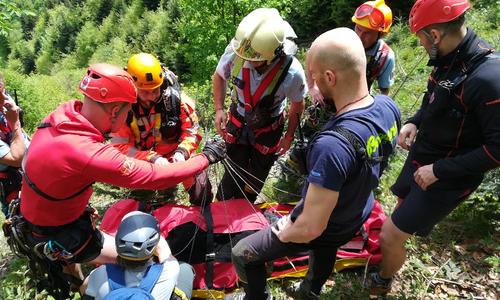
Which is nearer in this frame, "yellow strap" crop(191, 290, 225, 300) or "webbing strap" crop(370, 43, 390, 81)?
"yellow strap" crop(191, 290, 225, 300)

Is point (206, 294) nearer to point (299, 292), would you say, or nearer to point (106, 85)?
point (299, 292)

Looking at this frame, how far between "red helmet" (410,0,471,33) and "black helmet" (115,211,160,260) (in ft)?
7.64

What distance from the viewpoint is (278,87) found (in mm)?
3895

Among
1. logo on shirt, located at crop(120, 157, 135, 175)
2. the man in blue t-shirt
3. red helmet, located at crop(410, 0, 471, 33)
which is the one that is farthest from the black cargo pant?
red helmet, located at crop(410, 0, 471, 33)

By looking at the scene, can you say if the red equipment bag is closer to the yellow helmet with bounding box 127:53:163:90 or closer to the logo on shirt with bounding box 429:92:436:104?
the yellow helmet with bounding box 127:53:163:90

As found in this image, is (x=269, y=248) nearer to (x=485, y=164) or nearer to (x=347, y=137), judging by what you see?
(x=347, y=137)

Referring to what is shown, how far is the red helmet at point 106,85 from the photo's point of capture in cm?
263

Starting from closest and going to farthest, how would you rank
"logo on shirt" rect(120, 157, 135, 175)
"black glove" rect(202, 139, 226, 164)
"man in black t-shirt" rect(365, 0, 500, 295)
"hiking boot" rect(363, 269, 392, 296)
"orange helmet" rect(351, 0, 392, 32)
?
1. "man in black t-shirt" rect(365, 0, 500, 295)
2. "logo on shirt" rect(120, 157, 135, 175)
3. "black glove" rect(202, 139, 226, 164)
4. "hiking boot" rect(363, 269, 392, 296)
5. "orange helmet" rect(351, 0, 392, 32)

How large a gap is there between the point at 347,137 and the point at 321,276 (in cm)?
150

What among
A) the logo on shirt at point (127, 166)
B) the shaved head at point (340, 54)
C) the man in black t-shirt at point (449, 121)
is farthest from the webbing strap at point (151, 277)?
the man in black t-shirt at point (449, 121)

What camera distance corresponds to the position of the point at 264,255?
271 cm

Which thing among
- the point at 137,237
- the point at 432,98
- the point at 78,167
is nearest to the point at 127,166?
the point at 78,167

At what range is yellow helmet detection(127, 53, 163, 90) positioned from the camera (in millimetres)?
3855

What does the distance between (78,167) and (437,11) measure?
8.42 feet
